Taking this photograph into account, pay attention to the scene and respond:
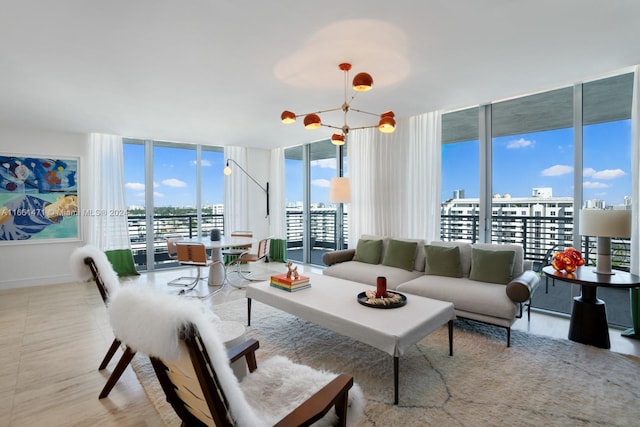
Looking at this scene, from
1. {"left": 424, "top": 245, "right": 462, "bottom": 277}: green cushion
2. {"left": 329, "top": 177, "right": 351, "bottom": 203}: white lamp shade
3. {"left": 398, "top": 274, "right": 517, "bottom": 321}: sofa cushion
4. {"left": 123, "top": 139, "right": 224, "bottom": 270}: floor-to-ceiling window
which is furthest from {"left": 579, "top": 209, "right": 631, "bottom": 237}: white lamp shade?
{"left": 123, "top": 139, "right": 224, "bottom": 270}: floor-to-ceiling window

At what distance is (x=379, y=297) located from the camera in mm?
2732

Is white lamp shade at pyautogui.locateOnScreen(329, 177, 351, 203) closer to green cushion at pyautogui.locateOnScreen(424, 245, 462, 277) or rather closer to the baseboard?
green cushion at pyautogui.locateOnScreen(424, 245, 462, 277)

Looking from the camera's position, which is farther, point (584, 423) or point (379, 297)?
point (379, 297)

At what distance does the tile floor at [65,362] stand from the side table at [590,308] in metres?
0.15

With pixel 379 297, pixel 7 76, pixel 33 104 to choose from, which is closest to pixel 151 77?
pixel 7 76

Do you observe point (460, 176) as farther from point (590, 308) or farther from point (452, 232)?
point (590, 308)

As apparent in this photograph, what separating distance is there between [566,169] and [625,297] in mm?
1760

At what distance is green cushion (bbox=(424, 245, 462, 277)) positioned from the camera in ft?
12.0

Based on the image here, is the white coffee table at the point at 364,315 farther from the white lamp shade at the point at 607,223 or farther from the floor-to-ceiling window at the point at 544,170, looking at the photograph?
the floor-to-ceiling window at the point at 544,170

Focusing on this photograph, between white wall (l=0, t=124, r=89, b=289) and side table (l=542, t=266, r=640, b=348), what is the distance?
23.1 ft

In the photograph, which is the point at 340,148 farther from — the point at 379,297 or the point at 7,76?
the point at 7,76

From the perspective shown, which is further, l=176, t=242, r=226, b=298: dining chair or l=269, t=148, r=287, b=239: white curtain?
l=269, t=148, r=287, b=239: white curtain

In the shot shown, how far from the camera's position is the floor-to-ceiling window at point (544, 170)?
3469 millimetres

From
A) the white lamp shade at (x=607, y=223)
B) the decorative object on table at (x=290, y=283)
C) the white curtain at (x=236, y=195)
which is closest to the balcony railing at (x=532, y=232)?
the white lamp shade at (x=607, y=223)
